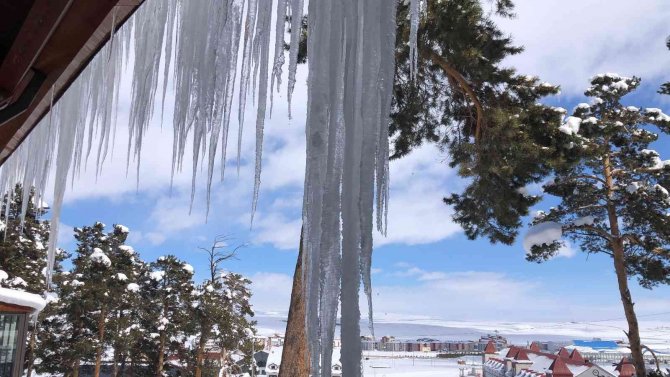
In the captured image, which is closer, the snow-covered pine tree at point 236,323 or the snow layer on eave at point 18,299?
the snow layer on eave at point 18,299

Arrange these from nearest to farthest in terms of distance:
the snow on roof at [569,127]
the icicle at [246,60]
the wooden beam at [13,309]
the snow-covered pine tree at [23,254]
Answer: the icicle at [246,60], the snow on roof at [569,127], the wooden beam at [13,309], the snow-covered pine tree at [23,254]

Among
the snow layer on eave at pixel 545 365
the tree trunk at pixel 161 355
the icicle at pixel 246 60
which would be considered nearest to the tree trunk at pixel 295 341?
the icicle at pixel 246 60

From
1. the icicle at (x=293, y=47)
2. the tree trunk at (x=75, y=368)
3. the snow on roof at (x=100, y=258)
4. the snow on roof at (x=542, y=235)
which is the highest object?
the snow on roof at (x=542, y=235)

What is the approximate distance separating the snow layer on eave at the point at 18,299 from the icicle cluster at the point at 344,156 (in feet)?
27.1

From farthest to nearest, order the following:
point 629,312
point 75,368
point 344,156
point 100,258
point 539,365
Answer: point 539,365
point 100,258
point 75,368
point 629,312
point 344,156

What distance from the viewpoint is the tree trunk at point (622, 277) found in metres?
9.68

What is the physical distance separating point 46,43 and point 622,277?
39.9 ft

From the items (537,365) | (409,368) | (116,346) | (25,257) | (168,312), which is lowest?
(409,368)

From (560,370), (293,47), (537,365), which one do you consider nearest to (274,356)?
(537,365)

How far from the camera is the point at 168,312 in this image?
16203 millimetres

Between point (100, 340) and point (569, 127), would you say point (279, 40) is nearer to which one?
point (569, 127)

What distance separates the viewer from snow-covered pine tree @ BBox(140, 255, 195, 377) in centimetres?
1563

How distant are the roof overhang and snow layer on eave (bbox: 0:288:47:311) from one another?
733 cm

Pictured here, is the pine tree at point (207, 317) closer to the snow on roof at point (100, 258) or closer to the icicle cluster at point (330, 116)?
the snow on roof at point (100, 258)
